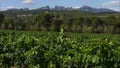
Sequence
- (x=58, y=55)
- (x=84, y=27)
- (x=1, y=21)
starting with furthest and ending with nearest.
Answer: (x=1, y=21) < (x=84, y=27) < (x=58, y=55)

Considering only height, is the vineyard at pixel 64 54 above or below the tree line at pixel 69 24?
above

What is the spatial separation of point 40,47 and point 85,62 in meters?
2.92

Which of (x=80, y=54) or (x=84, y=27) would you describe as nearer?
(x=80, y=54)

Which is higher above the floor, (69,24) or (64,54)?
(64,54)

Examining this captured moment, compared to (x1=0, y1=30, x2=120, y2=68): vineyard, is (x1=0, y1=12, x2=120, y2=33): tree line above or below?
below

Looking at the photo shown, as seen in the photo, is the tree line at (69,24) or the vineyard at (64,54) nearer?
the vineyard at (64,54)

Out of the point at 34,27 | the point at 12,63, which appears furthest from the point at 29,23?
the point at 12,63

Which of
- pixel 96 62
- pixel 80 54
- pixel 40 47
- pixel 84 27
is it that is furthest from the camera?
pixel 84 27

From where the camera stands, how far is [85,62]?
973cm

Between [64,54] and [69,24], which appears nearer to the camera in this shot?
[64,54]

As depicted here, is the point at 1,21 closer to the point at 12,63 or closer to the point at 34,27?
the point at 34,27

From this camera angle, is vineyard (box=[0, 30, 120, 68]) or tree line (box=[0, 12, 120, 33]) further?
tree line (box=[0, 12, 120, 33])

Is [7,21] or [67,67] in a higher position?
[67,67]

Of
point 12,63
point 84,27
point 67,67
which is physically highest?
point 67,67
